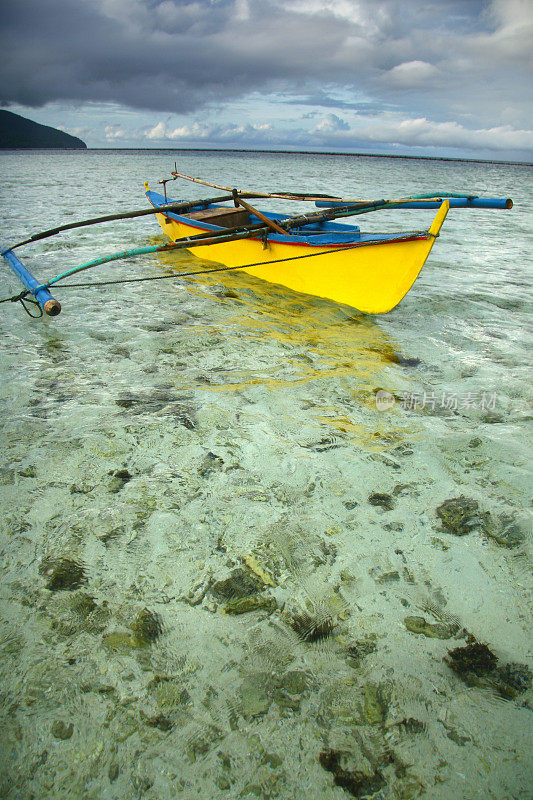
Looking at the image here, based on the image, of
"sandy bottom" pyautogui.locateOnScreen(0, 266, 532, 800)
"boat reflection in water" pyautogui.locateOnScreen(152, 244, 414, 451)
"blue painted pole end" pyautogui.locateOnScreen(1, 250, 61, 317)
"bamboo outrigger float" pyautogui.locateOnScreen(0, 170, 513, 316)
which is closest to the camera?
"sandy bottom" pyautogui.locateOnScreen(0, 266, 532, 800)

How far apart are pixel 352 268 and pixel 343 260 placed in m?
0.18

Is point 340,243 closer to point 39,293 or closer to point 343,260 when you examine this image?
point 343,260

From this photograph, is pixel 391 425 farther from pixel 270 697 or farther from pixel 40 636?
pixel 40 636

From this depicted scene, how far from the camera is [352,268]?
5910 mm

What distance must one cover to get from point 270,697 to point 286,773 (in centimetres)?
26

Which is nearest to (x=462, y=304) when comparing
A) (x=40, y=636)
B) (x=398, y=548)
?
(x=398, y=548)

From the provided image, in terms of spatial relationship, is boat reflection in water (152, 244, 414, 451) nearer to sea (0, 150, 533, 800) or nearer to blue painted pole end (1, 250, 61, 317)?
sea (0, 150, 533, 800)

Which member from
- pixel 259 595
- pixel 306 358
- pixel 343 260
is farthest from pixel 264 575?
pixel 343 260

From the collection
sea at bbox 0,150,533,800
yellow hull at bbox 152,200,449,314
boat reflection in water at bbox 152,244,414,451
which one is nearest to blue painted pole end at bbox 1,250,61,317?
sea at bbox 0,150,533,800

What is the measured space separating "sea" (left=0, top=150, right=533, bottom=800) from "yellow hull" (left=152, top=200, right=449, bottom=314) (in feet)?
4.25

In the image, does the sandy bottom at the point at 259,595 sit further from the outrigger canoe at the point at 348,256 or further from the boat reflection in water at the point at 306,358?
the outrigger canoe at the point at 348,256

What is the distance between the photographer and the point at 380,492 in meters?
2.85

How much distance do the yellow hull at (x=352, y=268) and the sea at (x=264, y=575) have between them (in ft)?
4.25

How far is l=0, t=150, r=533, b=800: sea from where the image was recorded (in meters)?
1.59
